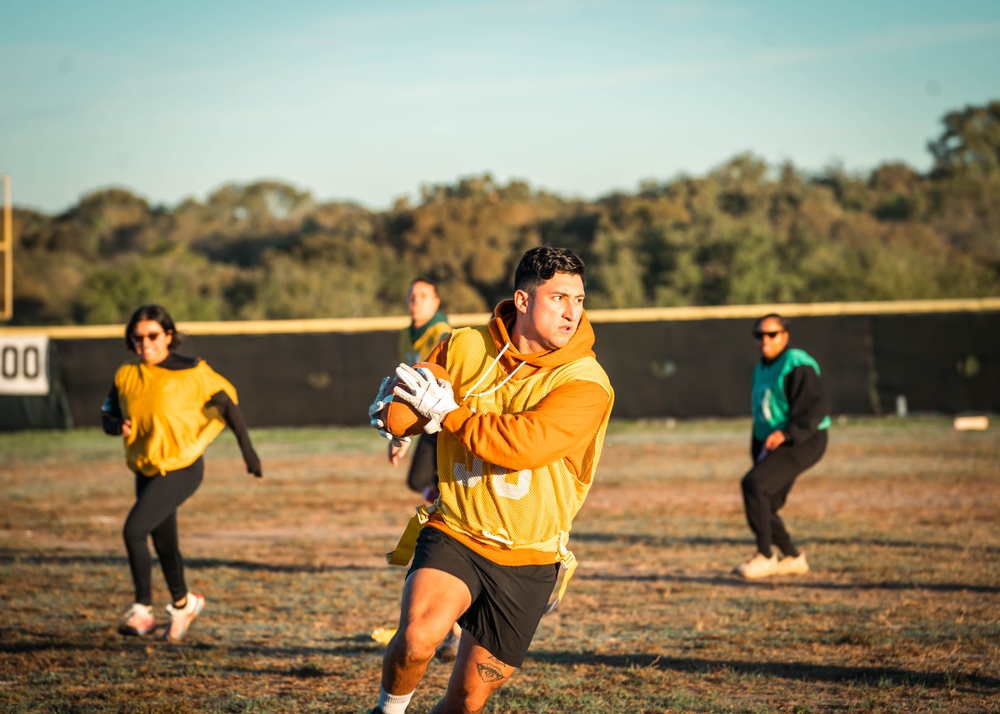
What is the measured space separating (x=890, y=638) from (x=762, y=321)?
287 centimetres

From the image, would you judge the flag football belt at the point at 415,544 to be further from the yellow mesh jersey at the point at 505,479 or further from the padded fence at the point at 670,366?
the padded fence at the point at 670,366

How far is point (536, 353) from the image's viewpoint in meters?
4.34

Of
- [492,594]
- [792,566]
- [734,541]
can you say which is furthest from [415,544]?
[734,541]

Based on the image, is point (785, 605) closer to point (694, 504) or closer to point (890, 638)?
point (890, 638)

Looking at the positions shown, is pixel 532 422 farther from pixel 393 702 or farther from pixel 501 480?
pixel 393 702

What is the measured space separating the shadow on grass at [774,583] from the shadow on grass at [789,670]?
2.31m

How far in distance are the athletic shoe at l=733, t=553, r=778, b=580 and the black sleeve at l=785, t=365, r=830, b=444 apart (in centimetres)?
102

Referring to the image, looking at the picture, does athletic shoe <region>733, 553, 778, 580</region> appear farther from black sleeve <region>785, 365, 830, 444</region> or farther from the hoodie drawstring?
the hoodie drawstring

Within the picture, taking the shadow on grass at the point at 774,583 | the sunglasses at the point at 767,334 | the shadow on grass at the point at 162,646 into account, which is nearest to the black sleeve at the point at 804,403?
the sunglasses at the point at 767,334

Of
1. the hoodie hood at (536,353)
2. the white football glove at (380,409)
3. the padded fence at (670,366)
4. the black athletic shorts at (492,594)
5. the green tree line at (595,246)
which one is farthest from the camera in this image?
the green tree line at (595,246)

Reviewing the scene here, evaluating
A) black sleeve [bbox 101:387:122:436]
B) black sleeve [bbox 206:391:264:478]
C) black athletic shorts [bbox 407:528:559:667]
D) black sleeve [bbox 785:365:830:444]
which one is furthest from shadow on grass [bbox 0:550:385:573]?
black athletic shorts [bbox 407:528:559:667]

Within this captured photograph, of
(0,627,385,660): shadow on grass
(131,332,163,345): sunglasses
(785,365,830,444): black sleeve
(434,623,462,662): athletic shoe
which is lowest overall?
(0,627,385,660): shadow on grass

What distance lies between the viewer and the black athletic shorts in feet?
13.7

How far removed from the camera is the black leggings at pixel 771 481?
9.04 meters
